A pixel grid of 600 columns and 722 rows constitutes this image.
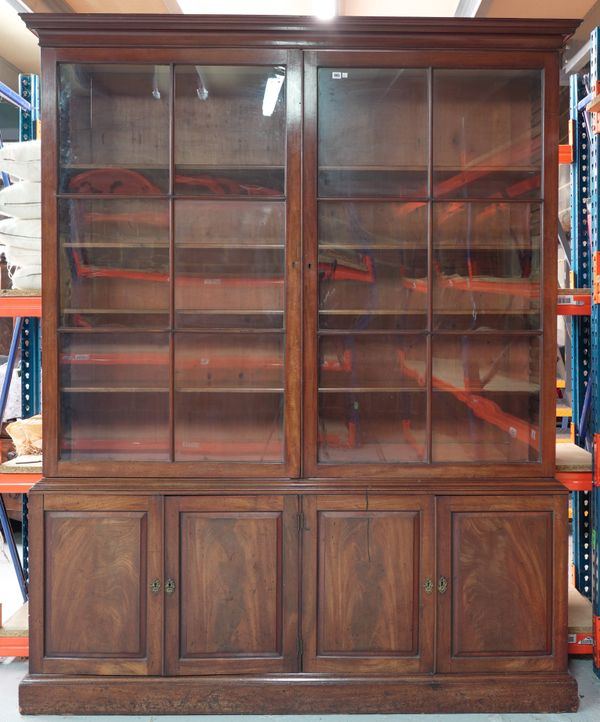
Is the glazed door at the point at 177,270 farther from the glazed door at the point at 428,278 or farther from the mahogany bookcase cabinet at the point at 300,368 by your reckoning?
the glazed door at the point at 428,278

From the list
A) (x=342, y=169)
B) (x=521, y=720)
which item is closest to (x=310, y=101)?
(x=342, y=169)

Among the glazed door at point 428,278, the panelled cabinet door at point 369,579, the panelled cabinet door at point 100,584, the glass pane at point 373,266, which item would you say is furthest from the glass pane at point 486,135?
the panelled cabinet door at point 100,584

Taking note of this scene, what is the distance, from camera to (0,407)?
2668mm

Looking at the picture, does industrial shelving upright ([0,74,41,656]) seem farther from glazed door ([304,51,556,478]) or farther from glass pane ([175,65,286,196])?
glazed door ([304,51,556,478])

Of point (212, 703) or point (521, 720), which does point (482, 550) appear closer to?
point (521, 720)

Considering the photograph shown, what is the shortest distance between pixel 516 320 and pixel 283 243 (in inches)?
35.1

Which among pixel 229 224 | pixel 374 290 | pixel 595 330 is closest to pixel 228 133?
pixel 229 224

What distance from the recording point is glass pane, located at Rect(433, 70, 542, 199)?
7.02 feet

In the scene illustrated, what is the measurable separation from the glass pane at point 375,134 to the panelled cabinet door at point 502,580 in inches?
45.8

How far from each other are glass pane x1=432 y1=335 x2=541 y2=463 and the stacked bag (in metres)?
1.53

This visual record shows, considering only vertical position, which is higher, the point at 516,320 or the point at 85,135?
the point at 85,135

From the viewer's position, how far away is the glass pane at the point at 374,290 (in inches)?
85.0

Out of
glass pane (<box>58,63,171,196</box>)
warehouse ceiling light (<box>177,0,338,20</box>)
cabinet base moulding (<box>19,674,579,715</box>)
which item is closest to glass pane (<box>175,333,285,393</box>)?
glass pane (<box>58,63,171,196</box>)

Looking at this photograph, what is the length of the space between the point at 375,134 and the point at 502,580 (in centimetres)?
165
